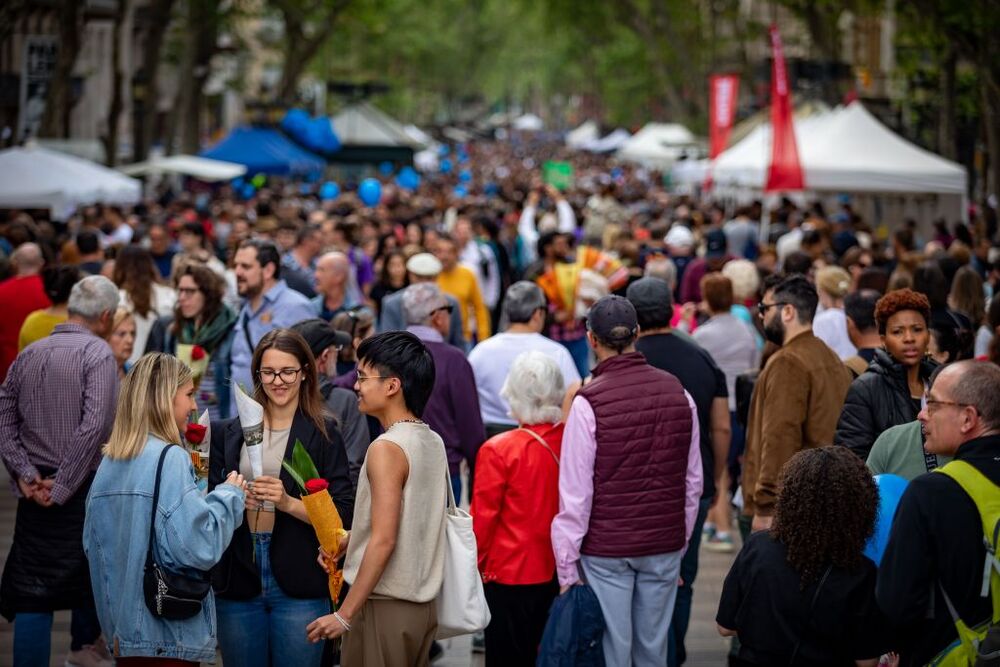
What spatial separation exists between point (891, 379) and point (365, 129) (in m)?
34.1

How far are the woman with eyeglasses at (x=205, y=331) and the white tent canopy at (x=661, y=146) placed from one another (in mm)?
31633

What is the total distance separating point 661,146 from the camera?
42188 millimetres

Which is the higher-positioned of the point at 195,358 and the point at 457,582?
the point at 195,358

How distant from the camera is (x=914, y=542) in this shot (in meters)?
4.23

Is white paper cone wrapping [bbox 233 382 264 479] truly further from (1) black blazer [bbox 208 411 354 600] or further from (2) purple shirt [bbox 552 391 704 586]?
(2) purple shirt [bbox 552 391 704 586]

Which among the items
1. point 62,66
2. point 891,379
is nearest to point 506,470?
point 891,379

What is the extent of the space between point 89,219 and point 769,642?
1473 cm

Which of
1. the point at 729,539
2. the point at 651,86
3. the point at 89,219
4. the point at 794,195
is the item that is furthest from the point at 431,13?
the point at 729,539

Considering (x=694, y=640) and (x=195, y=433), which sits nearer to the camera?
(x=195, y=433)

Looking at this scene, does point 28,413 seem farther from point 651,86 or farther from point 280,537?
point 651,86

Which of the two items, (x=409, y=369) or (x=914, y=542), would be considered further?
(x=409, y=369)

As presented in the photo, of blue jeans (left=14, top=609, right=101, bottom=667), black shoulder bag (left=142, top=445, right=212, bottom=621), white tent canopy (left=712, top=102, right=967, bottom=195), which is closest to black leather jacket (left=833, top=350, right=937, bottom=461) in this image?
black shoulder bag (left=142, top=445, right=212, bottom=621)

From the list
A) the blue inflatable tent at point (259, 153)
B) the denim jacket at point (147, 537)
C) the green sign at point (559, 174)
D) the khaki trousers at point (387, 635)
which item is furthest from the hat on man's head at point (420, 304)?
the green sign at point (559, 174)

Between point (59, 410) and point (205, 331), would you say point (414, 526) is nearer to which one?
point (59, 410)
